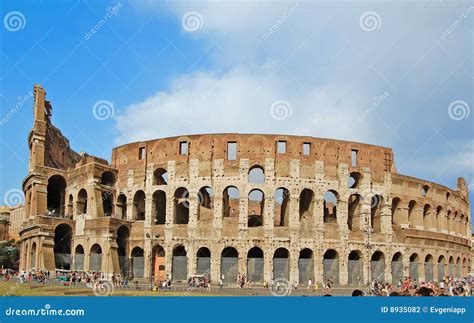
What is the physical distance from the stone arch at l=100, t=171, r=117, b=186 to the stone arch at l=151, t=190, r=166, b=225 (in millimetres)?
3781

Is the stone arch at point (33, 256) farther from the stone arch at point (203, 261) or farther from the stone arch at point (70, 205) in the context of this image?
the stone arch at point (203, 261)

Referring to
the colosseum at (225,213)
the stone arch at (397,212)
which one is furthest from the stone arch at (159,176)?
the stone arch at (397,212)

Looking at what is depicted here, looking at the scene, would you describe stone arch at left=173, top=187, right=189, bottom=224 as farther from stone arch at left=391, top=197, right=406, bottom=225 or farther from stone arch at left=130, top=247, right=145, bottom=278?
stone arch at left=391, top=197, right=406, bottom=225

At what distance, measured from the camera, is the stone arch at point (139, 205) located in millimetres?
40625

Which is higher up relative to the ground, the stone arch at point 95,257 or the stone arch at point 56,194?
the stone arch at point 56,194

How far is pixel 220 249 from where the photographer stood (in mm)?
36781

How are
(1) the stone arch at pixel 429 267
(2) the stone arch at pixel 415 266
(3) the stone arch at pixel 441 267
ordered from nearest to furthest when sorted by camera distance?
(2) the stone arch at pixel 415 266 < (1) the stone arch at pixel 429 267 < (3) the stone arch at pixel 441 267

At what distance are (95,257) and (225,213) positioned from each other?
1001 cm

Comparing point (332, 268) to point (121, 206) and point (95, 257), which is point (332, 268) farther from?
point (95, 257)

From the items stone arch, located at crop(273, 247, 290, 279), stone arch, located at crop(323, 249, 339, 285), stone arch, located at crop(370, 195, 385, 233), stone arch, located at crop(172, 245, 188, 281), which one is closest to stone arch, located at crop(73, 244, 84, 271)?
stone arch, located at crop(172, 245, 188, 281)

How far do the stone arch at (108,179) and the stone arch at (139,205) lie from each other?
230 cm

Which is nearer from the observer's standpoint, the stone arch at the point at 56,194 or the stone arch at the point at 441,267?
the stone arch at the point at 56,194
